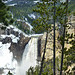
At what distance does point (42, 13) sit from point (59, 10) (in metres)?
1.87

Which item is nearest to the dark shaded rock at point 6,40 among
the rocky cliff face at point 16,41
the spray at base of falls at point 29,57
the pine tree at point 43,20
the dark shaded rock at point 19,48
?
the rocky cliff face at point 16,41

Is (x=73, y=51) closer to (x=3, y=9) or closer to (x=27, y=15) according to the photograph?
(x=3, y=9)

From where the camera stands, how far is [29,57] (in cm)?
5778

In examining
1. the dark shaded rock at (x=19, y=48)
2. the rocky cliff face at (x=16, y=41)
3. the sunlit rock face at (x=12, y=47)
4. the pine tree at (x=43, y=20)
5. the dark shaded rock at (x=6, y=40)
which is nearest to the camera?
the pine tree at (x=43, y=20)

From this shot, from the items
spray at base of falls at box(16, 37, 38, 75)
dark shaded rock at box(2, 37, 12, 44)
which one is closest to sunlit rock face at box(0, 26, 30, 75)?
dark shaded rock at box(2, 37, 12, 44)

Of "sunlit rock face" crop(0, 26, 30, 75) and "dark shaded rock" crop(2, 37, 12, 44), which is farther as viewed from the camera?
"dark shaded rock" crop(2, 37, 12, 44)

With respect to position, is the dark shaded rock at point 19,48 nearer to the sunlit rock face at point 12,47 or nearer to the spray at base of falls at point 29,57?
the sunlit rock face at point 12,47

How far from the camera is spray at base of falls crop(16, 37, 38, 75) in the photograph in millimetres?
55781

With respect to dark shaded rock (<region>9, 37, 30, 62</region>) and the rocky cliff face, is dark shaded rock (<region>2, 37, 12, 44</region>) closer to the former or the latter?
the rocky cliff face

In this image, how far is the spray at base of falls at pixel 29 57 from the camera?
55781mm

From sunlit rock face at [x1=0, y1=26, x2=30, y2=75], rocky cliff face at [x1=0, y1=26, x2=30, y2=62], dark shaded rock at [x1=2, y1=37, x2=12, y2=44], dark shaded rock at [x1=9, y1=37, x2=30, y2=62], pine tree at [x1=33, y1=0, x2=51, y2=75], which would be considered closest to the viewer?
pine tree at [x1=33, y1=0, x2=51, y2=75]

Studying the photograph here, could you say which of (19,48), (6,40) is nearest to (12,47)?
(6,40)

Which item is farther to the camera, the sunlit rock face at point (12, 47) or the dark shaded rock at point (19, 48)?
the dark shaded rock at point (19, 48)

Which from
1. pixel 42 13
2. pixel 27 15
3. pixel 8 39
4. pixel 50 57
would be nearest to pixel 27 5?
pixel 27 15
